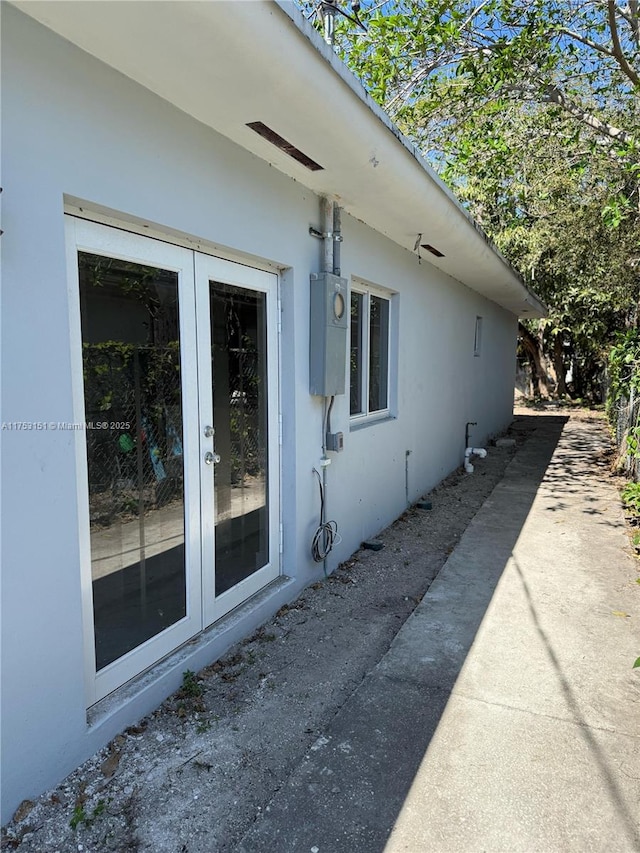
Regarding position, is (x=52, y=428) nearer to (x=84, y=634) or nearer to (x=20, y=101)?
(x=84, y=634)

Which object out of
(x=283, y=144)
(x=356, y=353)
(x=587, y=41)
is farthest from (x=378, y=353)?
(x=587, y=41)

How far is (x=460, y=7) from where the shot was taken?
6.18 m

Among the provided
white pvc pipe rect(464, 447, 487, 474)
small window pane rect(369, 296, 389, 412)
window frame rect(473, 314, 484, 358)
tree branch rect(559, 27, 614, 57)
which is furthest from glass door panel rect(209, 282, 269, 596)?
window frame rect(473, 314, 484, 358)

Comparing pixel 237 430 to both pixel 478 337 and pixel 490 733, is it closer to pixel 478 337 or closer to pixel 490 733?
pixel 490 733

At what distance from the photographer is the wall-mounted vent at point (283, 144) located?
2.88 m

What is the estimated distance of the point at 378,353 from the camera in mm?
5727

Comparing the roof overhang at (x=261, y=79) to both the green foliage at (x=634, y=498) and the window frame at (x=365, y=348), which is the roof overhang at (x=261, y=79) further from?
the green foliage at (x=634, y=498)

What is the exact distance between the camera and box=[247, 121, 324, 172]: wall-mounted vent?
9.45 ft

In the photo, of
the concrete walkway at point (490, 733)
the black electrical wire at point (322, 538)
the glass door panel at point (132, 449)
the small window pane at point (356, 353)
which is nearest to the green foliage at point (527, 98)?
the small window pane at point (356, 353)

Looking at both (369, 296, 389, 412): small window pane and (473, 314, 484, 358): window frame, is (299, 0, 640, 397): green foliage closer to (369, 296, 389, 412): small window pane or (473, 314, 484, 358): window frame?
(473, 314, 484, 358): window frame

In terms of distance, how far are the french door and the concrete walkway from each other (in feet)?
3.47

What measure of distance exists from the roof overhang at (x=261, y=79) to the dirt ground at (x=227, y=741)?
2945 millimetres

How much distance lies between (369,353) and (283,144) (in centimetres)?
261

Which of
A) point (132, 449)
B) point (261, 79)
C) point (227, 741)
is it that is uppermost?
point (261, 79)
